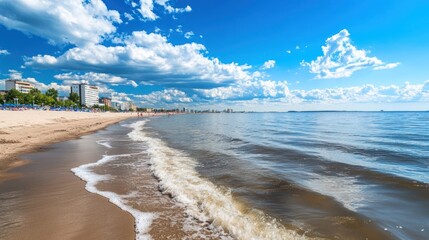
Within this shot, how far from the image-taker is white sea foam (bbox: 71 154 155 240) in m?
5.68

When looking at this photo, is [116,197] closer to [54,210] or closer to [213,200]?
[54,210]

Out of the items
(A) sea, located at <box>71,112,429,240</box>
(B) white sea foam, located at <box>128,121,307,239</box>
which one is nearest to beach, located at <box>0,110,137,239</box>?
(A) sea, located at <box>71,112,429,240</box>

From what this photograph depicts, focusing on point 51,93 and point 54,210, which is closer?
point 54,210

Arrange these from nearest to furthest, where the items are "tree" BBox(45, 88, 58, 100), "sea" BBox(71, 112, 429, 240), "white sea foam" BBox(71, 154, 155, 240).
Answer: "white sea foam" BBox(71, 154, 155, 240)
"sea" BBox(71, 112, 429, 240)
"tree" BBox(45, 88, 58, 100)

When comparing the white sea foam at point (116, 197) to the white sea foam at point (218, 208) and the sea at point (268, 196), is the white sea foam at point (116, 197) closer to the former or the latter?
the sea at point (268, 196)

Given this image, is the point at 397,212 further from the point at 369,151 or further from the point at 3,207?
the point at 369,151

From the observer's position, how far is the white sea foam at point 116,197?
5.68m

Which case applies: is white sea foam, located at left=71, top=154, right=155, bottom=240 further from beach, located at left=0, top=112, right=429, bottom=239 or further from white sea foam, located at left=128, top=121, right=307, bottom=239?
white sea foam, located at left=128, top=121, right=307, bottom=239

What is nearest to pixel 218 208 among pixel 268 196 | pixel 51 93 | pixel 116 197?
pixel 268 196

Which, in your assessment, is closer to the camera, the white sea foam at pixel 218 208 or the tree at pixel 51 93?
the white sea foam at pixel 218 208

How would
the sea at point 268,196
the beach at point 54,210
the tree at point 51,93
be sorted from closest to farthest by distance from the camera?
the beach at point 54,210 → the sea at point 268,196 → the tree at point 51,93

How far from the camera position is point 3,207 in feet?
22.4

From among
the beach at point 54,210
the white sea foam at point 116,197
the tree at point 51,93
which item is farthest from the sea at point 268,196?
the tree at point 51,93

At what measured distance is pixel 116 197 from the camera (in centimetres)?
786
